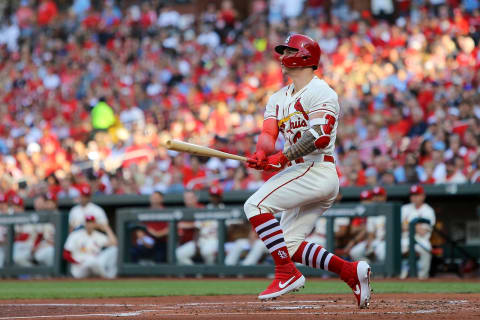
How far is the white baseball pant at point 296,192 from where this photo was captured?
586 centimetres

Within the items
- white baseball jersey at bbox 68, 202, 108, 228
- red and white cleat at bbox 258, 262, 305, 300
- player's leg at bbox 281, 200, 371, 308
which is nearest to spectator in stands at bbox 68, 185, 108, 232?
white baseball jersey at bbox 68, 202, 108, 228

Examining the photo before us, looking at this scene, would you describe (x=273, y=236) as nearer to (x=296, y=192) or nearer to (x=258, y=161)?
(x=296, y=192)

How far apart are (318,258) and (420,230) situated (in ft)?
18.9

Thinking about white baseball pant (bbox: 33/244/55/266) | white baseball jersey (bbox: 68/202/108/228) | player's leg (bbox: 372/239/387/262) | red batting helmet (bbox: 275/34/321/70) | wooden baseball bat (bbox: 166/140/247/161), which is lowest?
white baseball pant (bbox: 33/244/55/266)

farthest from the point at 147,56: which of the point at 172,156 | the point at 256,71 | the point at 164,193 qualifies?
the point at 164,193

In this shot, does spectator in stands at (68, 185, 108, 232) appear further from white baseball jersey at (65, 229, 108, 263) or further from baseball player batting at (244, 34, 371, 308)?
baseball player batting at (244, 34, 371, 308)

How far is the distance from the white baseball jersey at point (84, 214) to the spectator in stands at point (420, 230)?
4497 millimetres

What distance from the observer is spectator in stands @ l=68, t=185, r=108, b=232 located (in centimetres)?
1309

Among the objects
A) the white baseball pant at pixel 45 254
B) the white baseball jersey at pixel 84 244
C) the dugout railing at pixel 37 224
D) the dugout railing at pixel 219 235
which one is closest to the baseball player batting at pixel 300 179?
the dugout railing at pixel 219 235

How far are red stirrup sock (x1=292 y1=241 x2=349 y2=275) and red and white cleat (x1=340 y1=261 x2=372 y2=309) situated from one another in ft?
0.26

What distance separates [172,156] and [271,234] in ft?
32.3

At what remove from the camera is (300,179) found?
589cm

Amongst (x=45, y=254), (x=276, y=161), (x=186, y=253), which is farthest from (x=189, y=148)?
(x=45, y=254)

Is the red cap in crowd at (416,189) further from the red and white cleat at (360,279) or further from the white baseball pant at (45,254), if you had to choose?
the red and white cleat at (360,279)
